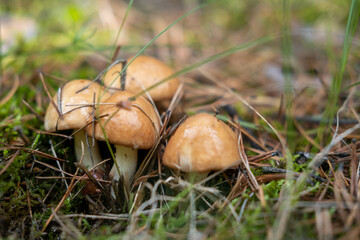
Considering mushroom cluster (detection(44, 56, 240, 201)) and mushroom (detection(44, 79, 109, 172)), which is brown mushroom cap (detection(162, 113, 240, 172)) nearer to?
mushroom cluster (detection(44, 56, 240, 201))

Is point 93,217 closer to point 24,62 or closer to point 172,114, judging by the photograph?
point 172,114

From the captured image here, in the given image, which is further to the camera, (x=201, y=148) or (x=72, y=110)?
(x=72, y=110)

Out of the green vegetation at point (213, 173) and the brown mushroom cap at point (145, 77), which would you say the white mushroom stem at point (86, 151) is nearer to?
the green vegetation at point (213, 173)

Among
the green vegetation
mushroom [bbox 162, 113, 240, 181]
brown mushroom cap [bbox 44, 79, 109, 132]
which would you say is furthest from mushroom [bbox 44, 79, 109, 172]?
mushroom [bbox 162, 113, 240, 181]

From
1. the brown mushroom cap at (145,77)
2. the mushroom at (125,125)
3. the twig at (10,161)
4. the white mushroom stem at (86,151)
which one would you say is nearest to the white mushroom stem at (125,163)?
the mushroom at (125,125)

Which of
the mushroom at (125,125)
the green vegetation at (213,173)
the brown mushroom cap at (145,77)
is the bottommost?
the green vegetation at (213,173)

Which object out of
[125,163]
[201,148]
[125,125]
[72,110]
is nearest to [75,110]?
[72,110]

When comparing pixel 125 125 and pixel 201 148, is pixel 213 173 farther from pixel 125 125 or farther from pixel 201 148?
pixel 125 125

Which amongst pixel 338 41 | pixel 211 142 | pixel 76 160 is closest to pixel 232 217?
pixel 211 142
